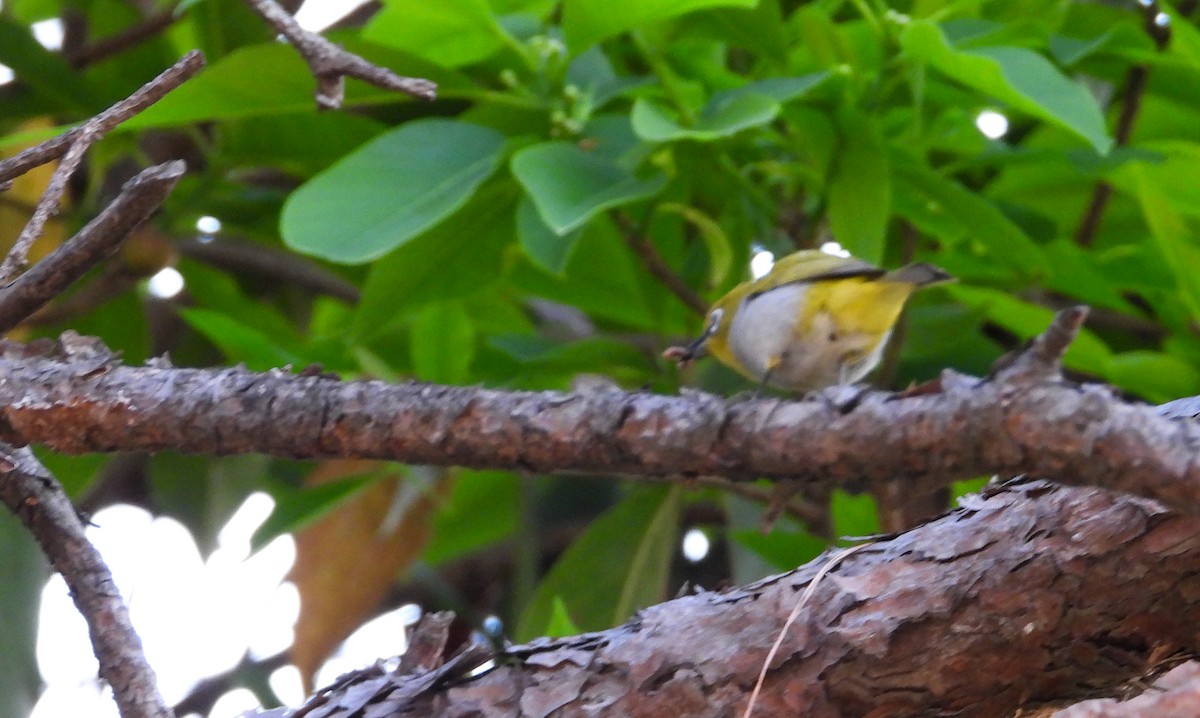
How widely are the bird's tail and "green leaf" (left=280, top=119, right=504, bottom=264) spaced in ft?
1.08

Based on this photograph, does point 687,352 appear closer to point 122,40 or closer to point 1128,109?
point 1128,109

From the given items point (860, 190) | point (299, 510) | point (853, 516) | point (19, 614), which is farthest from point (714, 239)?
point (19, 614)

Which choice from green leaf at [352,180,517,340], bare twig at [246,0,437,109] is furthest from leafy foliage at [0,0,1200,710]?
bare twig at [246,0,437,109]

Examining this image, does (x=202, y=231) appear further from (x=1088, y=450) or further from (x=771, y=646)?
(x=1088, y=450)

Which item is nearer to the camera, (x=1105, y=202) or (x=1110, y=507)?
(x=1110, y=507)

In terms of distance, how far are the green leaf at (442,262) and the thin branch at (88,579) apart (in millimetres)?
454

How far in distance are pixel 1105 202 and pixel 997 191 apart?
11 cm

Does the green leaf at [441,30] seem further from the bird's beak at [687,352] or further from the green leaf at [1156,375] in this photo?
the green leaf at [1156,375]

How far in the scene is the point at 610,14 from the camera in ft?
2.80

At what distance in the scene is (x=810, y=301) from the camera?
38.5 inches

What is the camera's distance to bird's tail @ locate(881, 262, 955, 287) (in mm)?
888

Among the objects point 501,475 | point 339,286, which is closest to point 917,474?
point 501,475

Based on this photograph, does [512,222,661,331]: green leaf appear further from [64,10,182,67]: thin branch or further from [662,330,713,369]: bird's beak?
[64,10,182,67]: thin branch

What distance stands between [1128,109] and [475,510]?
2.76ft
